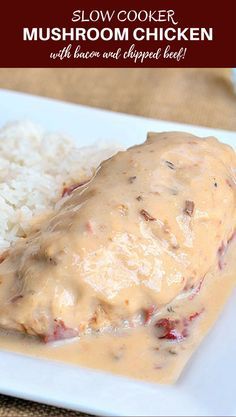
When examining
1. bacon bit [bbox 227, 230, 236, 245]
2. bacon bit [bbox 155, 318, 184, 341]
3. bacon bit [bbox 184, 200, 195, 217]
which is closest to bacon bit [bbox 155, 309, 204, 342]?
bacon bit [bbox 155, 318, 184, 341]

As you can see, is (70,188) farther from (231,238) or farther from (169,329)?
(169,329)

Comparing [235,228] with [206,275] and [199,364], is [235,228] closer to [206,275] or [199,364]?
[206,275]

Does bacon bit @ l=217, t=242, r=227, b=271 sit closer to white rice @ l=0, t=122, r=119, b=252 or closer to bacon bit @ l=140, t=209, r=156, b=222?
bacon bit @ l=140, t=209, r=156, b=222

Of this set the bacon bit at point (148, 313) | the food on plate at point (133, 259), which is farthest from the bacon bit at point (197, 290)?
the bacon bit at point (148, 313)

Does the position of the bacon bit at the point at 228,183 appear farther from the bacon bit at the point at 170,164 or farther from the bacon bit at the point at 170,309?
the bacon bit at the point at 170,309
